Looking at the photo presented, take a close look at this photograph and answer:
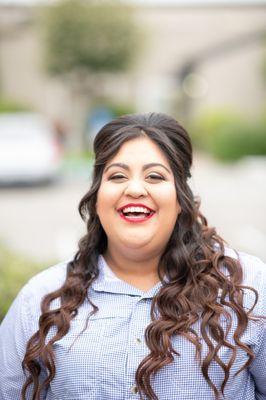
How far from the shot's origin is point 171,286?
2.14 m

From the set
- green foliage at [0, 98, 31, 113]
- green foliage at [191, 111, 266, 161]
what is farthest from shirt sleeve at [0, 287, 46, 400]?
green foliage at [0, 98, 31, 113]

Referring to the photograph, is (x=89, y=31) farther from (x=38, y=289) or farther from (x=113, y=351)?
(x=113, y=351)

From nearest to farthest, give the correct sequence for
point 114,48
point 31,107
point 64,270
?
point 64,270 → point 114,48 → point 31,107

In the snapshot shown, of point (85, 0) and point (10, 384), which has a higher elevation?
point (85, 0)

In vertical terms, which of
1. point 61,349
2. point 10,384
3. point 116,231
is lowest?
point 10,384

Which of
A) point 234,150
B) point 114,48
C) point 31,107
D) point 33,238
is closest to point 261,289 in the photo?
point 33,238

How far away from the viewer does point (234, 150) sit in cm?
1877

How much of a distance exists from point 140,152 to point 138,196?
14 centimetres

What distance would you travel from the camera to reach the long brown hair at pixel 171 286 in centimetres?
203

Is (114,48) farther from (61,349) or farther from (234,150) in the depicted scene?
(61,349)

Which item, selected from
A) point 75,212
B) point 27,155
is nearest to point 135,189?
point 75,212

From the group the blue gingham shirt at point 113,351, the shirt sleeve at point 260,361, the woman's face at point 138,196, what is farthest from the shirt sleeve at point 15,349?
the shirt sleeve at point 260,361

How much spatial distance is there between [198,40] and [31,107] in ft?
22.4

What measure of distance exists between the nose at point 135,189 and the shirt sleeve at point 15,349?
48cm
